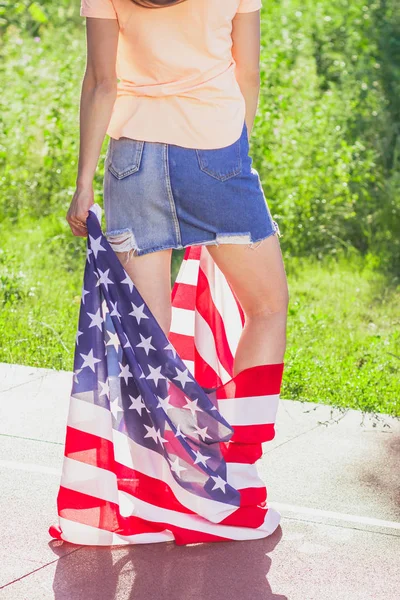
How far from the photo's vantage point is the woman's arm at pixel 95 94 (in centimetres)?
317

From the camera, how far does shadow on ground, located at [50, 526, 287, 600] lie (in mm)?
3082

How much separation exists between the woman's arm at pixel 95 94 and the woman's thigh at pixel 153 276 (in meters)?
0.23

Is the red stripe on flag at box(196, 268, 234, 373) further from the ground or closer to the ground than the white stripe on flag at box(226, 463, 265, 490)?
further from the ground

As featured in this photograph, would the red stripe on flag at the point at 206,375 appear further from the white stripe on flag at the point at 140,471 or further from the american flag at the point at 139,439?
the white stripe on flag at the point at 140,471

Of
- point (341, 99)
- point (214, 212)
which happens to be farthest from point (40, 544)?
point (341, 99)

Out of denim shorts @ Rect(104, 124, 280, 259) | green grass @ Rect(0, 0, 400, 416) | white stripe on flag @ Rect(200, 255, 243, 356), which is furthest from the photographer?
green grass @ Rect(0, 0, 400, 416)

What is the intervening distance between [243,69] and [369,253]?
441 cm

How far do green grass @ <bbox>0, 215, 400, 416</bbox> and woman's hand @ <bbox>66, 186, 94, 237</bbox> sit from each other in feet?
6.36

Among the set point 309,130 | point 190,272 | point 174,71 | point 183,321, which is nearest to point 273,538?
point 183,321

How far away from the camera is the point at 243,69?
344 centimetres

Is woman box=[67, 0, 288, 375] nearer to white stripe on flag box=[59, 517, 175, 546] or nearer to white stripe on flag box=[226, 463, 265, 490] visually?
white stripe on flag box=[226, 463, 265, 490]

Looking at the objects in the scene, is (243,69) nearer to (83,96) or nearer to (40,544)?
(83,96)

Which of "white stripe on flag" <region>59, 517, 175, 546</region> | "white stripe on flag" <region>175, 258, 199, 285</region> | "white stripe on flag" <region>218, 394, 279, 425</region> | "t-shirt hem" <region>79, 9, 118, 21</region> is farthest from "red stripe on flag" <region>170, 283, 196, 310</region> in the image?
"t-shirt hem" <region>79, 9, 118, 21</region>

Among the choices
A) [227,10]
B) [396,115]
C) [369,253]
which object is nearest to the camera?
[227,10]
